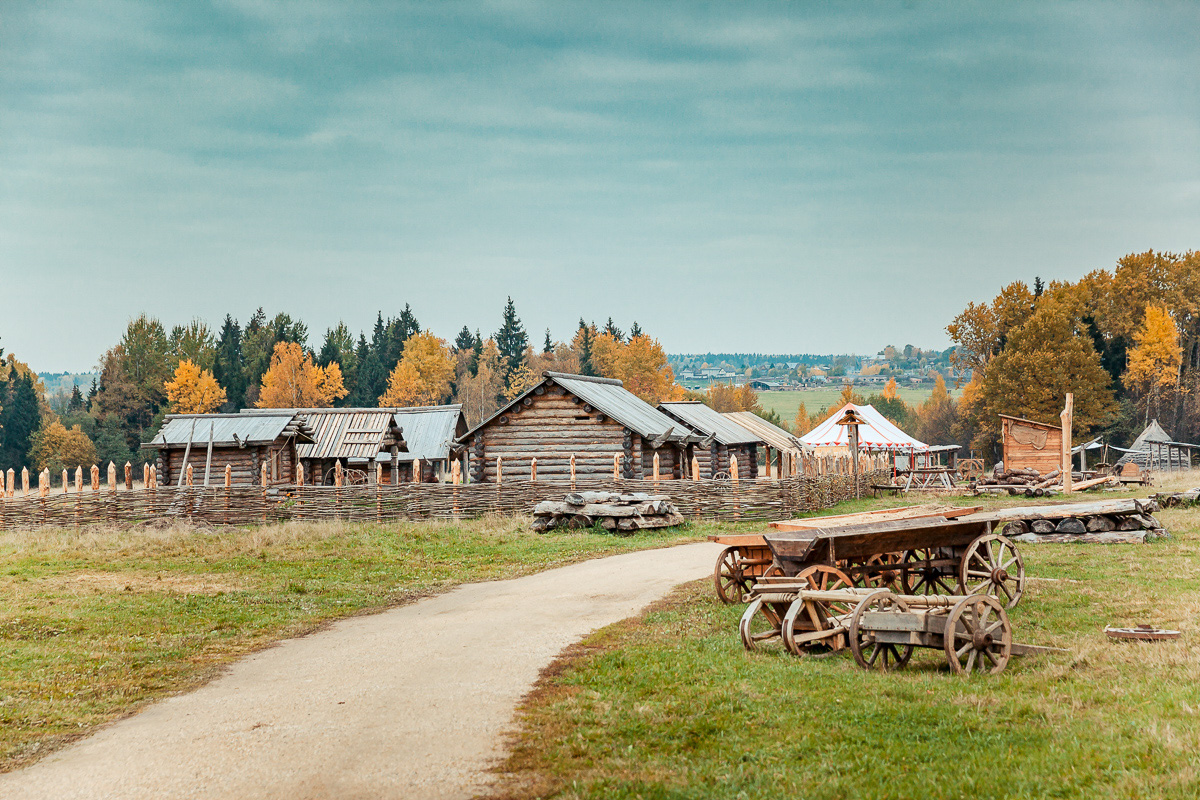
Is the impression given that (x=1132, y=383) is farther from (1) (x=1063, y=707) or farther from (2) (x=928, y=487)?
(1) (x=1063, y=707)

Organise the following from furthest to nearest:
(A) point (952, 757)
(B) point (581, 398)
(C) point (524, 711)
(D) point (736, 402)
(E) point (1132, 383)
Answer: (D) point (736, 402)
(E) point (1132, 383)
(B) point (581, 398)
(C) point (524, 711)
(A) point (952, 757)

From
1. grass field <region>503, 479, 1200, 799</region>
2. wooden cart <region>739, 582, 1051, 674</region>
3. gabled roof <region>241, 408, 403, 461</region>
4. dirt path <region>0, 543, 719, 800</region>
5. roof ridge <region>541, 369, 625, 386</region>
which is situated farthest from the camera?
gabled roof <region>241, 408, 403, 461</region>

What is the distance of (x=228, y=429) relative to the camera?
3612 centimetres

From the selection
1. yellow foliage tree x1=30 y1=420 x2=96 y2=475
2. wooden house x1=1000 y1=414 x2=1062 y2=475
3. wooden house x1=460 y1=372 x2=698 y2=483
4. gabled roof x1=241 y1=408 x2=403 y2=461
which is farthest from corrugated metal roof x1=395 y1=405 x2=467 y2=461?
yellow foliage tree x1=30 y1=420 x2=96 y2=475

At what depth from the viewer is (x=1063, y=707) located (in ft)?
23.1

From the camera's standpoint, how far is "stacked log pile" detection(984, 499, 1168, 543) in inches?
Result: 714

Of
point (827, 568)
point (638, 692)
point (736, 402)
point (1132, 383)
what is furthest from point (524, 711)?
point (736, 402)

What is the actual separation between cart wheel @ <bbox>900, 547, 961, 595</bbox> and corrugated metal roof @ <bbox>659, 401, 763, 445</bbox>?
25094mm

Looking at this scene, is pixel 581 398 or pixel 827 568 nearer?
pixel 827 568

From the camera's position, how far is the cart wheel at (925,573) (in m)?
12.1

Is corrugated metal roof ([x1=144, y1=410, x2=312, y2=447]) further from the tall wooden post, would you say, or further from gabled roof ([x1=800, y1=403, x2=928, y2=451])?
the tall wooden post

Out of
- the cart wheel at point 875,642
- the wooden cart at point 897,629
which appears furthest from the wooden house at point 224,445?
the cart wheel at point 875,642

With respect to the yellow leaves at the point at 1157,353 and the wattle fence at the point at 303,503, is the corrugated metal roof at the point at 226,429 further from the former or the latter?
the yellow leaves at the point at 1157,353

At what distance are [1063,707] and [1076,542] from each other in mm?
12665
